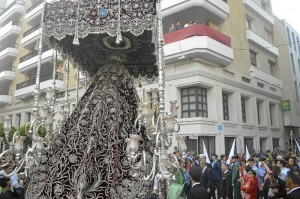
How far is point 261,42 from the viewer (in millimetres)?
24047

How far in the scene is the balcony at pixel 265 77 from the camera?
22.3 meters

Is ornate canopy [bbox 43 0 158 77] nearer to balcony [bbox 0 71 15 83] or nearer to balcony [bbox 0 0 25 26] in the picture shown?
balcony [bbox 0 71 15 83]

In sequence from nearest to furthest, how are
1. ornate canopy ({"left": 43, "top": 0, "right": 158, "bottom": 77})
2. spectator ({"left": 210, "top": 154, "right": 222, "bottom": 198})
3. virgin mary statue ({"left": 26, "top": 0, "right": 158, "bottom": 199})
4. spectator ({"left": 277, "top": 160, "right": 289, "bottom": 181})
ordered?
virgin mary statue ({"left": 26, "top": 0, "right": 158, "bottom": 199}) < ornate canopy ({"left": 43, "top": 0, "right": 158, "bottom": 77}) < spectator ({"left": 277, "top": 160, "right": 289, "bottom": 181}) < spectator ({"left": 210, "top": 154, "right": 222, "bottom": 198})

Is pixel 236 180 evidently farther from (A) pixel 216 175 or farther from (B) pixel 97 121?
(B) pixel 97 121

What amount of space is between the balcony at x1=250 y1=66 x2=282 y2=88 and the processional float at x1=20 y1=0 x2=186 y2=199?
16149 millimetres

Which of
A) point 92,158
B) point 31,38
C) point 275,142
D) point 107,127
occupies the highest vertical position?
point 31,38

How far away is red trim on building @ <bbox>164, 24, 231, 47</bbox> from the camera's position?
1723 centimetres

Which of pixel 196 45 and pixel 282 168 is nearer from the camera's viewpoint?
pixel 282 168

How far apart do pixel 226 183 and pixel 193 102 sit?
836 centimetres

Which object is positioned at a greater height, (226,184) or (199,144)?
(199,144)

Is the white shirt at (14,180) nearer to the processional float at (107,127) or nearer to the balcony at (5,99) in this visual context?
the processional float at (107,127)

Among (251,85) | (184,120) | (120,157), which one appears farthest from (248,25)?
(120,157)

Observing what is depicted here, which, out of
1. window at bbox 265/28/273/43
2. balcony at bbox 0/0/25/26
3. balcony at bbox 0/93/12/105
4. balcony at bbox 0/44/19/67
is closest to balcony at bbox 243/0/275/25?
window at bbox 265/28/273/43

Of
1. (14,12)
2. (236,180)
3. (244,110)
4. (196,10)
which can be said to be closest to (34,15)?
(14,12)
